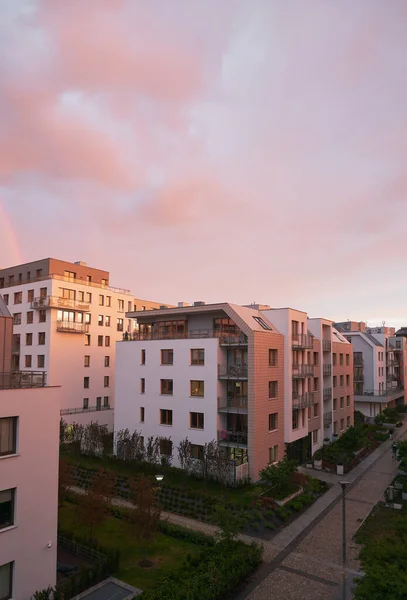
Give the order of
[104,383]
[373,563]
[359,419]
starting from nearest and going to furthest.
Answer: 1. [373,563]
2. [104,383]
3. [359,419]

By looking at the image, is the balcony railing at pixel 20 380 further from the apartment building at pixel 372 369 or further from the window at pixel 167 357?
the apartment building at pixel 372 369

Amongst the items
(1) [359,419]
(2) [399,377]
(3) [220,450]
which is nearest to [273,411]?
Result: (3) [220,450]

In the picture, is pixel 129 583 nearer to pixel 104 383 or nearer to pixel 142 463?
pixel 142 463

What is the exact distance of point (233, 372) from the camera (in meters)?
35.1

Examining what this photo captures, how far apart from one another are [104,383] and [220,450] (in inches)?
1072

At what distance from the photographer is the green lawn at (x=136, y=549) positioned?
19.8 meters

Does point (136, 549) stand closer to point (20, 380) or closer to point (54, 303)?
point (20, 380)

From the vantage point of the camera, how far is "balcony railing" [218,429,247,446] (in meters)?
34.5

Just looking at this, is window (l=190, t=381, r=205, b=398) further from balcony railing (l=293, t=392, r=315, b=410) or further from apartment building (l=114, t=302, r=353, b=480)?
balcony railing (l=293, t=392, r=315, b=410)

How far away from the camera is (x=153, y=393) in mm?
39250

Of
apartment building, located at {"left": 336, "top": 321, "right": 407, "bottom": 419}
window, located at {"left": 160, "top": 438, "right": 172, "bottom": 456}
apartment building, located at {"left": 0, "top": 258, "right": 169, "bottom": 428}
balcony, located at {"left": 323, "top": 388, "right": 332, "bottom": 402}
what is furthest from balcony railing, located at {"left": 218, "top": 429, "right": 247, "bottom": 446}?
apartment building, located at {"left": 336, "top": 321, "right": 407, "bottom": 419}

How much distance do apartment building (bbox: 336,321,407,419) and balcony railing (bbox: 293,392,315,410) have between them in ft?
87.7

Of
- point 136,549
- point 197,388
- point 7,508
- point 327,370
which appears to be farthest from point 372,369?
point 7,508

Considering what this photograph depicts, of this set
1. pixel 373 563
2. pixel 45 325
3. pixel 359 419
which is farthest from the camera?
pixel 359 419
